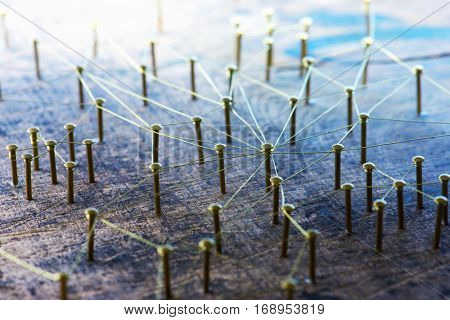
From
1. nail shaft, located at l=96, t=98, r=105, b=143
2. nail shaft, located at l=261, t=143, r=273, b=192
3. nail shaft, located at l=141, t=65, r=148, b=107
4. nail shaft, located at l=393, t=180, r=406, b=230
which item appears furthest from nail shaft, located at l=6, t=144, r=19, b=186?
nail shaft, located at l=393, t=180, r=406, b=230

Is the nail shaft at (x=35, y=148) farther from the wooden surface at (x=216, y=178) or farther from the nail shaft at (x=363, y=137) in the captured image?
the nail shaft at (x=363, y=137)

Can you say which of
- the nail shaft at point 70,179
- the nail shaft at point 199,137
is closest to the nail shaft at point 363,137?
the nail shaft at point 199,137

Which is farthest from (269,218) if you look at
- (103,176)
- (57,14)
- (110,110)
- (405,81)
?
(57,14)

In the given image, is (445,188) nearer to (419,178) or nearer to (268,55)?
(419,178)

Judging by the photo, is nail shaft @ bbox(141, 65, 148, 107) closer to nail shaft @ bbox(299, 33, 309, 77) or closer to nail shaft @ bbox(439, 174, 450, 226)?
nail shaft @ bbox(299, 33, 309, 77)

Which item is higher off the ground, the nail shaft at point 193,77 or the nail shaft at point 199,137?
the nail shaft at point 193,77
